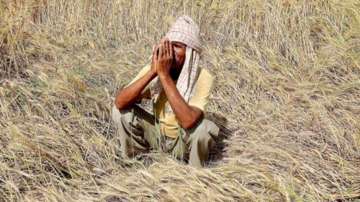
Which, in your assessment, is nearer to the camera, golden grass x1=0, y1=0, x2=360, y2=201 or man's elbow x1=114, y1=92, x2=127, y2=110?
golden grass x1=0, y1=0, x2=360, y2=201

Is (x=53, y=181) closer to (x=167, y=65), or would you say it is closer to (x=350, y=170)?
(x=167, y=65)

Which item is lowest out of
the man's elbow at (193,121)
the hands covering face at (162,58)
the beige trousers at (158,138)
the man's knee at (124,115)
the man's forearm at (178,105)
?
the beige trousers at (158,138)

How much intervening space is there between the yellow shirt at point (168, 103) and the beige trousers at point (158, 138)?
5 centimetres

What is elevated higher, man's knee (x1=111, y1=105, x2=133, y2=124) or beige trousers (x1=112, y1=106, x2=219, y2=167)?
man's knee (x1=111, y1=105, x2=133, y2=124)

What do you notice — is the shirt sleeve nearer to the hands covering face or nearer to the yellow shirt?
the yellow shirt

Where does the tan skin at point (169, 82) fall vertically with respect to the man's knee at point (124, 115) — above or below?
above

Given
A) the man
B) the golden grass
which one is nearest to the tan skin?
the man

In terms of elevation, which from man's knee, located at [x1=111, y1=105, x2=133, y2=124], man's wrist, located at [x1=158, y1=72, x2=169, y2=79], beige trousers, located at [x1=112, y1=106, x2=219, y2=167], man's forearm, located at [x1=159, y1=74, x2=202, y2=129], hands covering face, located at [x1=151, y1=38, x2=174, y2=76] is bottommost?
beige trousers, located at [x1=112, y1=106, x2=219, y2=167]

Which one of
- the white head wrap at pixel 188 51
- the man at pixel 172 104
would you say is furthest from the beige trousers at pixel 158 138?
the white head wrap at pixel 188 51

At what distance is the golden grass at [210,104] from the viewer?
2.21 meters

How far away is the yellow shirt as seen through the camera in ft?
7.70

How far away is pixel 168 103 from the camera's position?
2.44 meters

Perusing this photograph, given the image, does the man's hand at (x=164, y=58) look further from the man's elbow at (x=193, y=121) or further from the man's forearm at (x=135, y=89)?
the man's elbow at (x=193, y=121)

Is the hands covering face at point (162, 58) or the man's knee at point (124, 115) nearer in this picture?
the hands covering face at point (162, 58)
